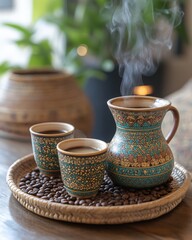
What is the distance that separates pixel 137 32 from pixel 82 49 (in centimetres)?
60

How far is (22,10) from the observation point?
268 centimetres

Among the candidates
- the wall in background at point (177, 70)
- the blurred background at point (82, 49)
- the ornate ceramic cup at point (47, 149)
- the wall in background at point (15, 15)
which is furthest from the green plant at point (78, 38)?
the ornate ceramic cup at point (47, 149)

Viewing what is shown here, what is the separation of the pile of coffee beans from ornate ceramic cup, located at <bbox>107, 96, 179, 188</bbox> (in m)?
0.02

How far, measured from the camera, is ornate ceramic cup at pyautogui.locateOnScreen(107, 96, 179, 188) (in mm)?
830

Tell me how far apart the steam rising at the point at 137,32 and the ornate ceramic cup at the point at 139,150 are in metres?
0.31

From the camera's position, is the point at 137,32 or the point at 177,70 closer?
the point at 137,32

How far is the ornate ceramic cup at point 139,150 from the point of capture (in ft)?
2.72

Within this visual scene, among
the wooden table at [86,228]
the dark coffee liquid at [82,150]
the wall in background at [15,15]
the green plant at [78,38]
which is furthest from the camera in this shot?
the wall in background at [15,15]

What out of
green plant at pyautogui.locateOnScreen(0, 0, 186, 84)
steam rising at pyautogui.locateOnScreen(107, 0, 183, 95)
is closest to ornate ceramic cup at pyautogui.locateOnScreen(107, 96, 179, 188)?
steam rising at pyautogui.locateOnScreen(107, 0, 183, 95)

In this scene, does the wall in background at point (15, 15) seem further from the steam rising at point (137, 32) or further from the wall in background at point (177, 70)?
the wall in background at point (177, 70)

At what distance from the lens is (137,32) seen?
192 centimetres

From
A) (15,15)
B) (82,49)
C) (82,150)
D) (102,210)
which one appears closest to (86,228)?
(102,210)

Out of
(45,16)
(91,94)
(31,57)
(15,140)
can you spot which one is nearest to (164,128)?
(15,140)

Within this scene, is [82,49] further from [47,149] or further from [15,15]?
[47,149]
